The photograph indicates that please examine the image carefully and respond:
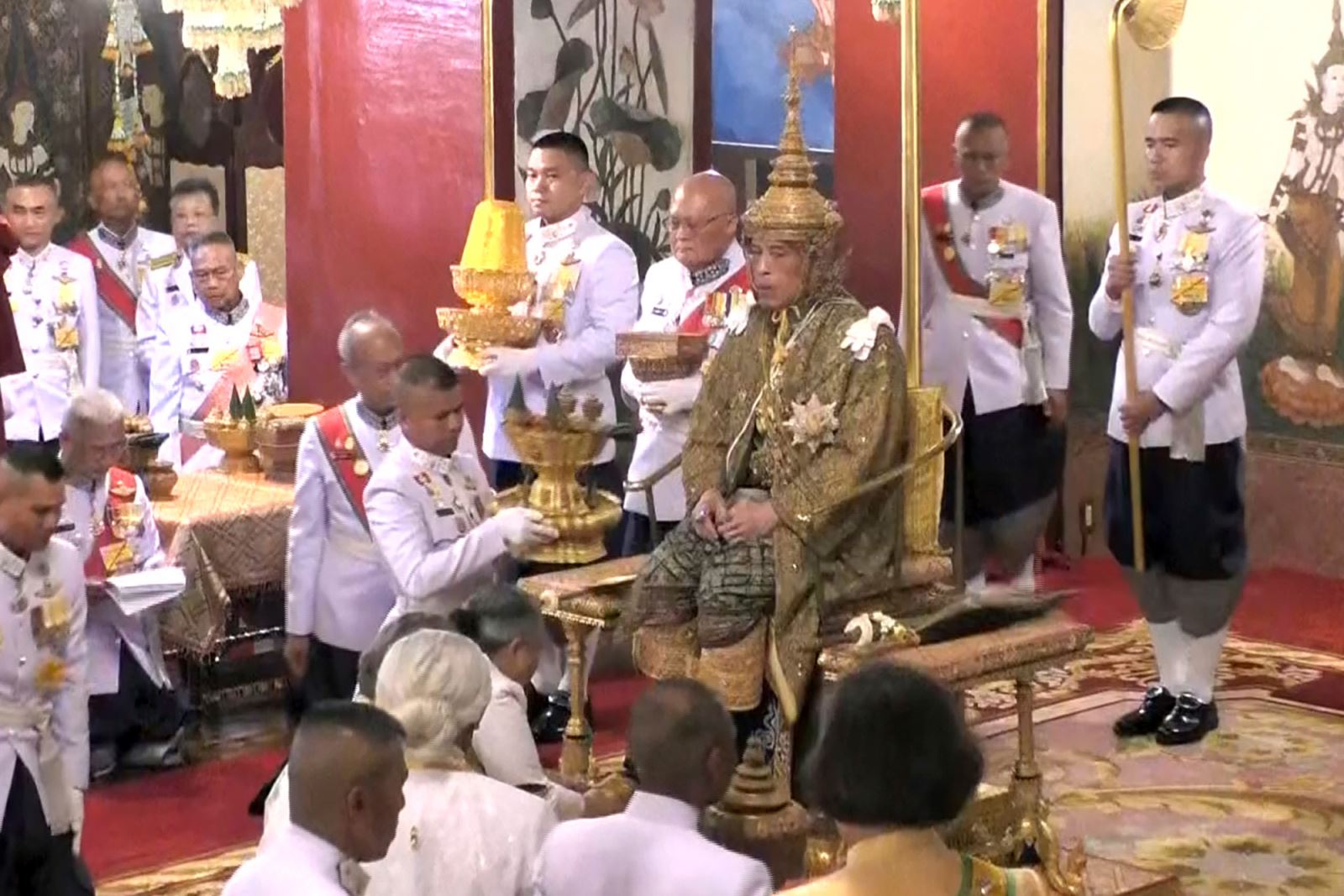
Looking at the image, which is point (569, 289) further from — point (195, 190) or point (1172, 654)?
point (195, 190)

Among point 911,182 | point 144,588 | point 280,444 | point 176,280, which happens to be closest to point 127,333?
point 176,280

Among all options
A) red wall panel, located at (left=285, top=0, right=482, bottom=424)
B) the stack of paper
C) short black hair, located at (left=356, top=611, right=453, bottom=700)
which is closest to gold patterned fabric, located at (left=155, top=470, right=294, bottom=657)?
the stack of paper

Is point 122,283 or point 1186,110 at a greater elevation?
point 1186,110

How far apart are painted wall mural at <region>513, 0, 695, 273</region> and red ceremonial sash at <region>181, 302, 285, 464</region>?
149 centimetres

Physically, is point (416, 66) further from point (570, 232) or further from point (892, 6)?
point (892, 6)

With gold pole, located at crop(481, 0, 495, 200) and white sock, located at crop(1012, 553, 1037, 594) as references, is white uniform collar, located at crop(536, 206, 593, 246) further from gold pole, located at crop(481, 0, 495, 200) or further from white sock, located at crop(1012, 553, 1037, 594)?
white sock, located at crop(1012, 553, 1037, 594)

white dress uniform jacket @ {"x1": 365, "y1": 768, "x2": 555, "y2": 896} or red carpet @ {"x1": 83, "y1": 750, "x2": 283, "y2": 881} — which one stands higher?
white dress uniform jacket @ {"x1": 365, "y1": 768, "x2": 555, "y2": 896}

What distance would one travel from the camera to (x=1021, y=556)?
9352 millimetres

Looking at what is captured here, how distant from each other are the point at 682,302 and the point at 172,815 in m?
2.42

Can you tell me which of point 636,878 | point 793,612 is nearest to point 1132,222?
point 793,612

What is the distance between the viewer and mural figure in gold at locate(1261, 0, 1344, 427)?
1020 cm

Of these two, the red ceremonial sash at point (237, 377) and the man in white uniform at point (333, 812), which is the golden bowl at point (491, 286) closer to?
the red ceremonial sash at point (237, 377)

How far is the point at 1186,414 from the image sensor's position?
24.8ft

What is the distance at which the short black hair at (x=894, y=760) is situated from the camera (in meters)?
3.05
